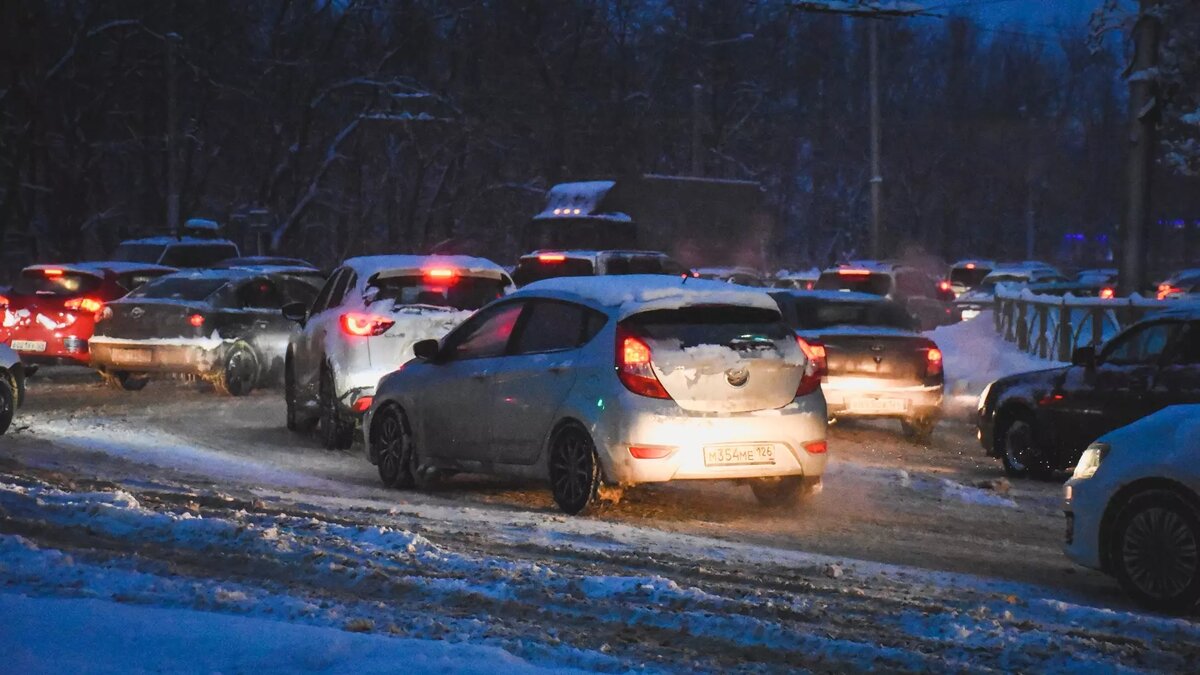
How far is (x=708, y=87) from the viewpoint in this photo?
211 ft

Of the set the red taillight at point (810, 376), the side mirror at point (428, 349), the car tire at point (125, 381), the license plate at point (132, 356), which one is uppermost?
the side mirror at point (428, 349)

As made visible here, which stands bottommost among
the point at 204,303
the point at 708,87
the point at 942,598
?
the point at 942,598

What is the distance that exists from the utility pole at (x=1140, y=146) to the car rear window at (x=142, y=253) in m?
17.6

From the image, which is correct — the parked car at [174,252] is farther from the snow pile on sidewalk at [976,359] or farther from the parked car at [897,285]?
the snow pile on sidewalk at [976,359]

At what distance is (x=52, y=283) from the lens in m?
22.1

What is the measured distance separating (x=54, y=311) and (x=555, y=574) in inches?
629

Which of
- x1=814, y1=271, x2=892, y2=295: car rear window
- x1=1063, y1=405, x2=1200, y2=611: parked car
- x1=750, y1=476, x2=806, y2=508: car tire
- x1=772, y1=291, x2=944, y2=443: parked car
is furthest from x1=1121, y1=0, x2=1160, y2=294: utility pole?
x1=1063, y1=405, x2=1200, y2=611: parked car

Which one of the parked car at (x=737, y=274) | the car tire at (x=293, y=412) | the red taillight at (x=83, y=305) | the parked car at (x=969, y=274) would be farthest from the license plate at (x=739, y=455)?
the parked car at (x=969, y=274)

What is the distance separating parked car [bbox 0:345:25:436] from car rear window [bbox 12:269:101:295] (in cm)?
725

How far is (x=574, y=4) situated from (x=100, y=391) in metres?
39.5

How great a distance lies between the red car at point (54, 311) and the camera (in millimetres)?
21609

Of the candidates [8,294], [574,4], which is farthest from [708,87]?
[8,294]

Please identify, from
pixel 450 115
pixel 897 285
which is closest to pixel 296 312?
pixel 897 285

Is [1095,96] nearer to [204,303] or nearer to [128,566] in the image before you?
[204,303]
